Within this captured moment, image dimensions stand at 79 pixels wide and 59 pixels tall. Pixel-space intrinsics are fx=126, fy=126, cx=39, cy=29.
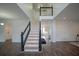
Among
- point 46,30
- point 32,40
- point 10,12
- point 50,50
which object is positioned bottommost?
point 50,50

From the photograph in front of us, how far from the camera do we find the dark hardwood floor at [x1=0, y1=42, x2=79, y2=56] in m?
2.54

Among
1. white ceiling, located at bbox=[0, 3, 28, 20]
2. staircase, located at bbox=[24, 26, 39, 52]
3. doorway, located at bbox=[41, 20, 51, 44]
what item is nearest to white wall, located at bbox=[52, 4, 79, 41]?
doorway, located at bbox=[41, 20, 51, 44]

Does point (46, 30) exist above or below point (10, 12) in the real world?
below

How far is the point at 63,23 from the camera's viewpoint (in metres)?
2.84

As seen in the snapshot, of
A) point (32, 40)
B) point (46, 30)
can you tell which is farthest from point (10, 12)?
point (46, 30)

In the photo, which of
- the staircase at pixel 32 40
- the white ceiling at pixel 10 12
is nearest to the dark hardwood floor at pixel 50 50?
the staircase at pixel 32 40

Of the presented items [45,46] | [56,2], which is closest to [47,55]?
[45,46]

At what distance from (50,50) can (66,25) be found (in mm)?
680

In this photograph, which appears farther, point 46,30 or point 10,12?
point 46,30

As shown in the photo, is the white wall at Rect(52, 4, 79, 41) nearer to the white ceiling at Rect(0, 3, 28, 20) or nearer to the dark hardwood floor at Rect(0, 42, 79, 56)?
the dark hardwood floor at Rect(0, 42, 79, 56)

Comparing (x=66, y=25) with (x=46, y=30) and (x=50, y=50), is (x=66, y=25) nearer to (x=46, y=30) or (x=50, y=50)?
(x=46, y=30)

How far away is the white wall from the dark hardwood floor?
168 millimetres

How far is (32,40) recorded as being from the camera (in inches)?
110

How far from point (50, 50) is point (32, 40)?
0.46 m
